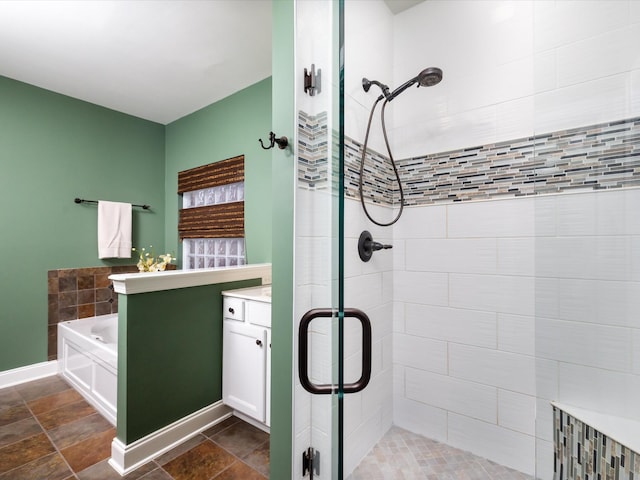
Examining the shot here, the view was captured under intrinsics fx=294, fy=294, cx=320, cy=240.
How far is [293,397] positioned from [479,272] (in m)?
1.00

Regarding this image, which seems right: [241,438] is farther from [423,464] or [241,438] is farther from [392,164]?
[392,164]

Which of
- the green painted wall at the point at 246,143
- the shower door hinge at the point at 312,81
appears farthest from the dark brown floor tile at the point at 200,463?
the shower door hinge at the point at 312,81

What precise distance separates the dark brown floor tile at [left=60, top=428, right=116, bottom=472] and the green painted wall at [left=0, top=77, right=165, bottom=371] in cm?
142

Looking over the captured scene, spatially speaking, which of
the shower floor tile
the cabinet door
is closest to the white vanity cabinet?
the cabinet door

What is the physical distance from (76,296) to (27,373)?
2.24ft

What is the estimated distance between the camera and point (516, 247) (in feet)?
4.21

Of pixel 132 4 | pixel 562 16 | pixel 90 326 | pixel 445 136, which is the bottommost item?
pixel 90 326

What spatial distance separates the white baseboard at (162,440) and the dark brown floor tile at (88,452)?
0.10 m

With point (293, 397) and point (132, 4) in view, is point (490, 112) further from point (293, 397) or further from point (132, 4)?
point (132, 4)

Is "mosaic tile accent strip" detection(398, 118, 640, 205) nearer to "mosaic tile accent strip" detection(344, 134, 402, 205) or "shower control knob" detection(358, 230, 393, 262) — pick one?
"mosaic tile accent strip" detection(344, 134, 402, 205)

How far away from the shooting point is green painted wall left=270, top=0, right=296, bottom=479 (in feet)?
4.06

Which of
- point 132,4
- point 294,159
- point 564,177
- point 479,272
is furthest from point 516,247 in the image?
point 132,4

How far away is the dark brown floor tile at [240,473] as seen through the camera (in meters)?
1.44

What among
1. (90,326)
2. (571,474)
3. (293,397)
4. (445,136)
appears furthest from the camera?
(90,326)
